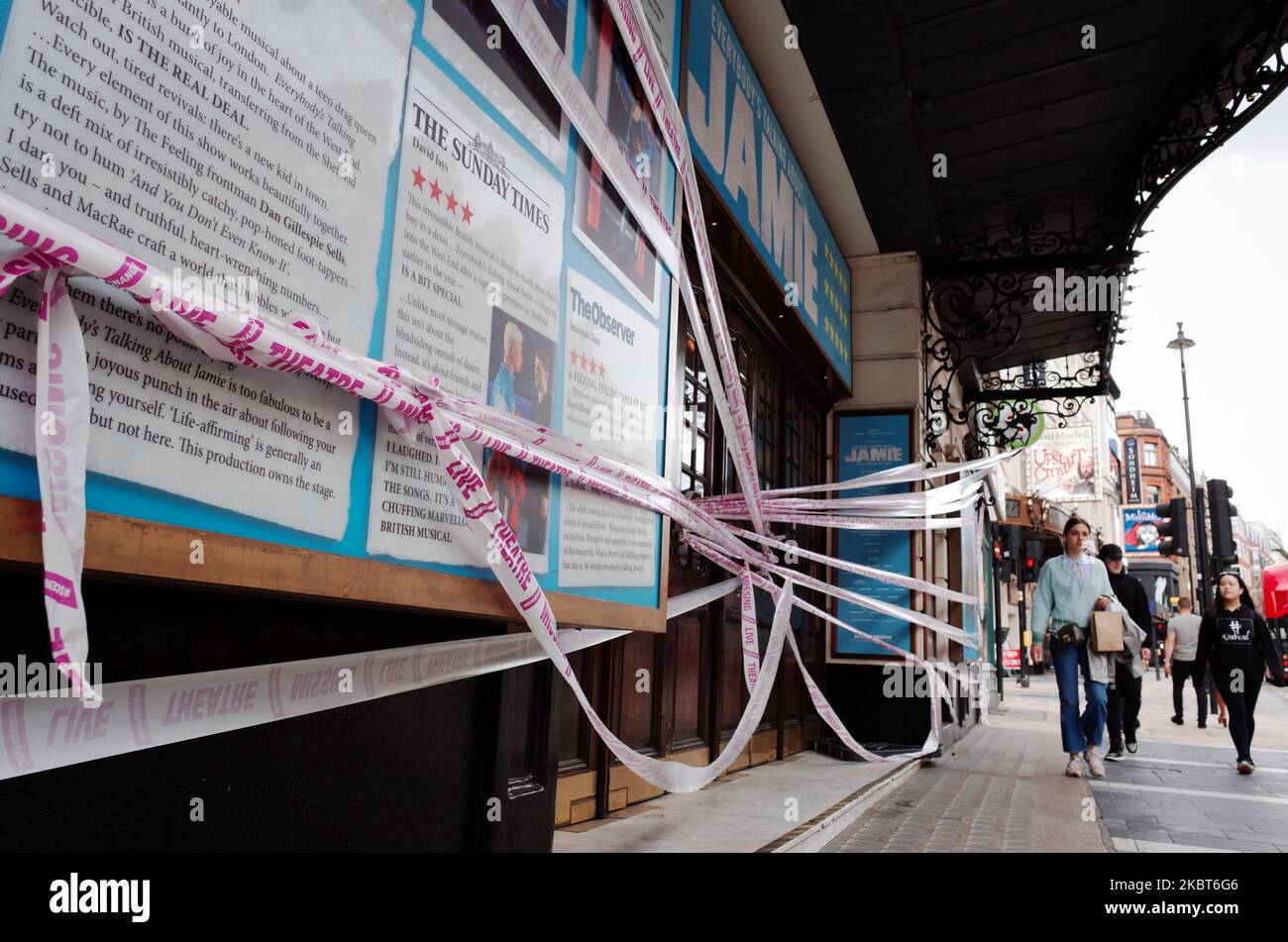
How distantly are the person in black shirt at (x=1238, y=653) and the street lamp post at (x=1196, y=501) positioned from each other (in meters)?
11.2

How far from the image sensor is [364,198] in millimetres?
1292

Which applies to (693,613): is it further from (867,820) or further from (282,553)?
(282,553)

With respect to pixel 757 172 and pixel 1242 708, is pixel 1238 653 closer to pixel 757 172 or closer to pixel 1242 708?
pixel 1242 708

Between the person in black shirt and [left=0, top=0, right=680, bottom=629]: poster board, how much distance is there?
7317 millimetres

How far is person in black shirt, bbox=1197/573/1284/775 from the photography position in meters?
7.09

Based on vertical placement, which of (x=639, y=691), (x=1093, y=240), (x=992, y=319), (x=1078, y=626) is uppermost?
(x=1093, y=240)

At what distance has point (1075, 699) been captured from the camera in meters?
6.44

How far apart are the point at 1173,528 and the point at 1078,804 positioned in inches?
383

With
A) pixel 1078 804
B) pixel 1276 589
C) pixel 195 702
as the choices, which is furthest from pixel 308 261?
pixel 1276 589

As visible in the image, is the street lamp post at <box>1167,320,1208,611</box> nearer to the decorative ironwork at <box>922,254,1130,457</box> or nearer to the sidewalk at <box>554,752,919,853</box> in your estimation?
the decorative ironwork at <box>922,254,1130,457</box>

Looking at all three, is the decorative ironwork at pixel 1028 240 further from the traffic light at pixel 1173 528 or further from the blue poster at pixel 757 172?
the traffic light at pixel 1173 528

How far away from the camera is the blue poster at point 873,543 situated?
292 inches

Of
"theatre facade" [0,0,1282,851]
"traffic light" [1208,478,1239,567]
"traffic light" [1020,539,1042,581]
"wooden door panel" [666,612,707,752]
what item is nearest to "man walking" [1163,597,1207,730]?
"traffic light" [1208,478,1239,567]
